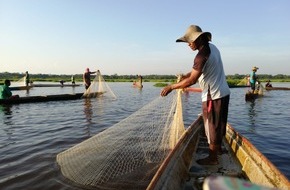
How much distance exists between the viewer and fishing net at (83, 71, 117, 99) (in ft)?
65.0

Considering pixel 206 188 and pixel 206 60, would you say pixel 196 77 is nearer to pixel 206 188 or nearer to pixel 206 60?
pixel 206 60

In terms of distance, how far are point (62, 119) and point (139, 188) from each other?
842cm

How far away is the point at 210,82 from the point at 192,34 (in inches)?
31.4

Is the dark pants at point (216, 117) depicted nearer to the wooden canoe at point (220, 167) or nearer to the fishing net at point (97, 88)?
the wooden canoe at point (220, 167)

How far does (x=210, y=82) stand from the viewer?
14.4ft

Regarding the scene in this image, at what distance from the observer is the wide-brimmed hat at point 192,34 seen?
4.22m

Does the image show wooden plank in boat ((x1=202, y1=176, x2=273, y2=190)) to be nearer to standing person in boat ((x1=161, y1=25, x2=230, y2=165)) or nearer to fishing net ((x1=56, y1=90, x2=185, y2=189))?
standing person in boat ((x1=161, y1=25, x2=230, y2=165))

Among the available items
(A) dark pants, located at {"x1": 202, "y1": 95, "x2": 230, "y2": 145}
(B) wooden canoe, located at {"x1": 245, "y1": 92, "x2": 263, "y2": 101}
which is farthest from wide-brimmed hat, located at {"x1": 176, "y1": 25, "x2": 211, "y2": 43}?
(B) wooden canoe, located at {"x1": 245, "y1": 92, "x2": 263, "y2": 101}

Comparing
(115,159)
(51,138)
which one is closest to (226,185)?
(115,159)

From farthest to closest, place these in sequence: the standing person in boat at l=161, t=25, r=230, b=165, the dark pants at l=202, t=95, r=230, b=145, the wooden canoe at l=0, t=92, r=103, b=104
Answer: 1. the wooden canoe at l=0, t=92, r=103, b=104
2. the dark pants at l=202, t=95, r=230, b=145
3. the standing person in boat at l=161, t=25, r=230, b=165

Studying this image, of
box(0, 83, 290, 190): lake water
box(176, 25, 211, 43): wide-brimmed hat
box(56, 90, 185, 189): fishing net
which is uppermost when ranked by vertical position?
box(176, 25, 211, 43): wide-brimmed hat

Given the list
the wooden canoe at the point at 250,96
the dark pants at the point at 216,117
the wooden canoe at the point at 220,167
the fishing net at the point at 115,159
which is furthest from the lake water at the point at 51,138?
the wooden canoe at the point at 250,96

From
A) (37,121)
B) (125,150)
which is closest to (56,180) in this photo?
(125,150)

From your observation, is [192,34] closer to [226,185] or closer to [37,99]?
[226,185]
